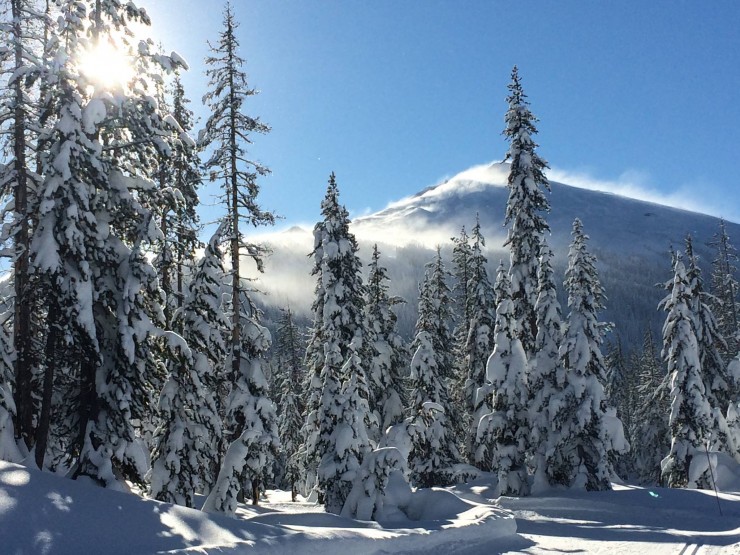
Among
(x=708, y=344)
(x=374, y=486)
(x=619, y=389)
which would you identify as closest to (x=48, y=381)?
(x=374, y=486)

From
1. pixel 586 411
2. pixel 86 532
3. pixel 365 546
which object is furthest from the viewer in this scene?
pixel 586 411

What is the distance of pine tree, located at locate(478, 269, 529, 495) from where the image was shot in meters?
25.8

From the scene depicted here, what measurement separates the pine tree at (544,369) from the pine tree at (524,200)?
0.93 meters

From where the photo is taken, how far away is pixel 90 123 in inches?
482

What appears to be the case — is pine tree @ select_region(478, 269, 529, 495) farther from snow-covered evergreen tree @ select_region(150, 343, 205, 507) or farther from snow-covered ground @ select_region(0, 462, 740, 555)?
snow-covered evergreen tree @ select_region(150, 343, 205, 507)

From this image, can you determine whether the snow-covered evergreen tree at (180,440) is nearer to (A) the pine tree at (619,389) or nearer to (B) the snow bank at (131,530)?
(B) the snow bank at (131,530)

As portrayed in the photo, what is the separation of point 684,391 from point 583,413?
25.9ft

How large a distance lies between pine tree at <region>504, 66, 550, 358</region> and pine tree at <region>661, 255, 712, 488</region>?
27.8 ft

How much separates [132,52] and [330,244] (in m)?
14.1

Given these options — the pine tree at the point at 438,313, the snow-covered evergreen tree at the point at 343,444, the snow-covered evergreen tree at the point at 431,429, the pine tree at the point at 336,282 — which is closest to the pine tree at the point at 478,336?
the pine tree at the point at 438,313

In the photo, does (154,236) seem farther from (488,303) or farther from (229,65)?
(488,303)

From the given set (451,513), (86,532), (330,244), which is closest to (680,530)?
(451,513)

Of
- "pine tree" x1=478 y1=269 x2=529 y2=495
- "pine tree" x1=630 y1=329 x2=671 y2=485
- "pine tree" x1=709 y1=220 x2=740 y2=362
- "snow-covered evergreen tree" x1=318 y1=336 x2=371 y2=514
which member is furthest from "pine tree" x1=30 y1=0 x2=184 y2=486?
"pine tree" x1=630 y1=329 x2=671 y2=485

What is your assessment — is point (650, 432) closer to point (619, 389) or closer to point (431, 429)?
point (619, 389)
